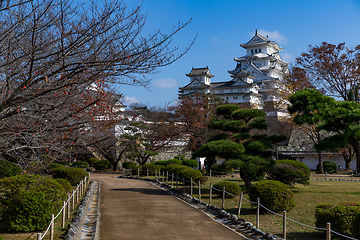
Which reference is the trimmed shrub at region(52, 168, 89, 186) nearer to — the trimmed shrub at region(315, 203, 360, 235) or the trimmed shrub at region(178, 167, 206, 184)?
the trimmed shrub at region(178, 167, 206, 184)

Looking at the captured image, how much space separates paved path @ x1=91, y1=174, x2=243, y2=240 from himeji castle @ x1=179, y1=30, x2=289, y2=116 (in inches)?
1605

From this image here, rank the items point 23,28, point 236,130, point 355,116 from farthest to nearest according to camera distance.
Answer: point 236,130
point 355,116
point 23,28

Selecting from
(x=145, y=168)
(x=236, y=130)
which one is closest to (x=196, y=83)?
(x=145, y=168)

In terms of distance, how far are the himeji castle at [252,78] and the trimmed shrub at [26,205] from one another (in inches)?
1783

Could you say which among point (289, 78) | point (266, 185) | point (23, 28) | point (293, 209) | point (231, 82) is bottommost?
point (293, 209)

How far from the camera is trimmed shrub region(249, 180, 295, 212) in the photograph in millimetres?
10945

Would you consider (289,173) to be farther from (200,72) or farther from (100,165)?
(200,72)

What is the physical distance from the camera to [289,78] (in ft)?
108

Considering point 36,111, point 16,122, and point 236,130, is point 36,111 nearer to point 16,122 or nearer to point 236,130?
point 16,122

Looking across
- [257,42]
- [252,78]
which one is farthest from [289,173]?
[257,42]

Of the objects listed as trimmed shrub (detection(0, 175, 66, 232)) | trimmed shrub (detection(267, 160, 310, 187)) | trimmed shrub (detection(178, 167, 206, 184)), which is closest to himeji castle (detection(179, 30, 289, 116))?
trimmed shrub (detection(267, 160, 310, 187))

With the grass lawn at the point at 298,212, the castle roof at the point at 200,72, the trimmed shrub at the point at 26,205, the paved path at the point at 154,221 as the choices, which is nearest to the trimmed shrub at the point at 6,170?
the paved path at the point at 154,221

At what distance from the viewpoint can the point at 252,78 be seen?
59.8 meters

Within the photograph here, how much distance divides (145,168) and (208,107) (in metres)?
11.2
